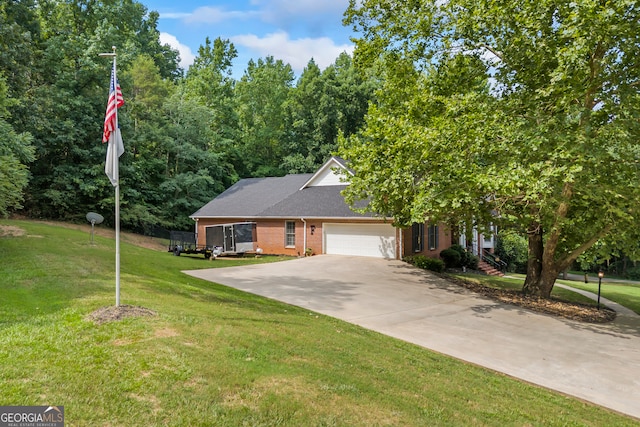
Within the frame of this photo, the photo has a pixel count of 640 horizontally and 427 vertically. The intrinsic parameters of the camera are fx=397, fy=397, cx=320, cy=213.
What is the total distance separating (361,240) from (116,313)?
17692 mm

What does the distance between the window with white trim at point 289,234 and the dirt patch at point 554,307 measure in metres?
12.5

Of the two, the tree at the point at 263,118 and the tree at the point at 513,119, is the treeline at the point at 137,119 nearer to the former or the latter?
the tree at the point at 263,118

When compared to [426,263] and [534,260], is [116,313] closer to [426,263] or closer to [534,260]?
[534,260]

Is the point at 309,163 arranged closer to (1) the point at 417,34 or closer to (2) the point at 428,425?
(1) the point at 417,34

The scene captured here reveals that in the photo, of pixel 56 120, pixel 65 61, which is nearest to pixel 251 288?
pixel 56 120

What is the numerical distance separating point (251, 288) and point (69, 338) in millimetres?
8466

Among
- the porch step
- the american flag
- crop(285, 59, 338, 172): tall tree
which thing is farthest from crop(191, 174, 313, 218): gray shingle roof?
the american flag

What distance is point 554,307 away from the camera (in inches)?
566

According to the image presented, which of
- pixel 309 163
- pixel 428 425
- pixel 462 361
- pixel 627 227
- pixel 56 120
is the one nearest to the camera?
pixel 428 425

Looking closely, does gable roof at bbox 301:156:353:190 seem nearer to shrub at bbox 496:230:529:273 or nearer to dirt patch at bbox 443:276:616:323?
dirt patch at bbox 443:276:616:323

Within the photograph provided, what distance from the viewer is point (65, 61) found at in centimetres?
3128

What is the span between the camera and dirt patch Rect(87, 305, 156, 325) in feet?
21.8

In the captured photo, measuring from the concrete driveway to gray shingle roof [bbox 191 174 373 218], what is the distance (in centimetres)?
652

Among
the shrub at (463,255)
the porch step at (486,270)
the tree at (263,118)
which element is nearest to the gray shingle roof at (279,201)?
the shrub at (463,255)
